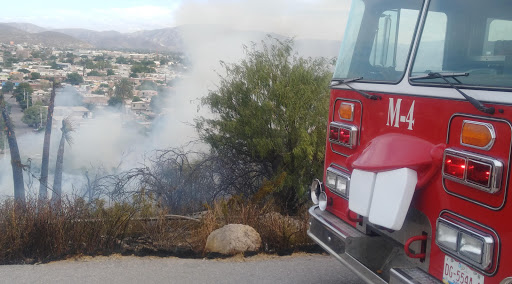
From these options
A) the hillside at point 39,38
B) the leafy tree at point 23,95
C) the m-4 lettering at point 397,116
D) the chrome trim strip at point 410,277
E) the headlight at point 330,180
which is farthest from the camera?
the hillside at point 39,38

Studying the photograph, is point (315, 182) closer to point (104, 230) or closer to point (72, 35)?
point (104, 230)

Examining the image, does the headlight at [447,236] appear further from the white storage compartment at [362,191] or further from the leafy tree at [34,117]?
the leafy tree at [34,117]

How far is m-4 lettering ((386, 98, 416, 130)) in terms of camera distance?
11.2 ft

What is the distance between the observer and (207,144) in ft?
29.4

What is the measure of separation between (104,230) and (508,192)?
4.10 meters

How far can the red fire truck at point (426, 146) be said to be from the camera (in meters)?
2.75

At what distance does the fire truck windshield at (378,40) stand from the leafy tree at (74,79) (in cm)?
1412

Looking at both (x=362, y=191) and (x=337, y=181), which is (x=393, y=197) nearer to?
(x=362, y=191)

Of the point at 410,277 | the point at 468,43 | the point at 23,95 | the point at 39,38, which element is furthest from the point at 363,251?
the point at 39,38

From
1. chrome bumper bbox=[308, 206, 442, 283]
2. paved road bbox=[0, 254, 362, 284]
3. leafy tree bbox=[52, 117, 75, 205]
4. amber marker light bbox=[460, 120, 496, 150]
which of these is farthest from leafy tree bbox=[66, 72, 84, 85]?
amber marker light bbox=[460, 120, 496, 150]

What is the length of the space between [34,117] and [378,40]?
38.2 feet

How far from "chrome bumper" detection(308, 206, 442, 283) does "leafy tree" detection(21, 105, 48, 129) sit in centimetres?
1131

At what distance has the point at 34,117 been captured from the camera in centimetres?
1363

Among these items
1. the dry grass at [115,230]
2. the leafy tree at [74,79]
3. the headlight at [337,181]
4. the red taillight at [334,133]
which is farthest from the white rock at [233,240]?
the leafy tree at [74,79]
